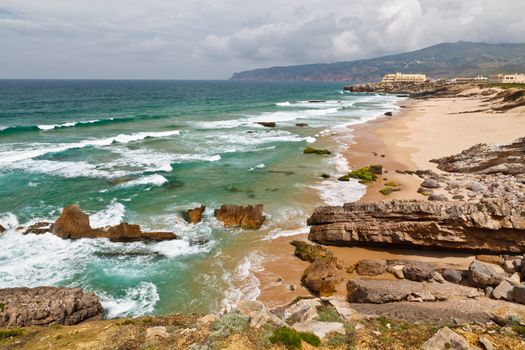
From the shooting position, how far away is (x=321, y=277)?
48.8 feet

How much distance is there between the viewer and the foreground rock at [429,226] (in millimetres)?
15305

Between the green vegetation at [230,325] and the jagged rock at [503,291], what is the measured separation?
795 cm

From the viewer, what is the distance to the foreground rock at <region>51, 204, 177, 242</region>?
1945 cm

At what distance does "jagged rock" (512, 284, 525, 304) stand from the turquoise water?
8.94 meters

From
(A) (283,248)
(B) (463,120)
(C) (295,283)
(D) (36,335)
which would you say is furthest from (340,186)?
(B) (463,120)

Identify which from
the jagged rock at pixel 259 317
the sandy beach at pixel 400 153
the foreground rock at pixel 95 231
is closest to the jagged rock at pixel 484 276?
the sandy beach at pixel 400 153

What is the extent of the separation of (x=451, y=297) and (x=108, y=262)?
14.5 metres

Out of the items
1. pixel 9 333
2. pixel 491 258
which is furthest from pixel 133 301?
pixel 491 258

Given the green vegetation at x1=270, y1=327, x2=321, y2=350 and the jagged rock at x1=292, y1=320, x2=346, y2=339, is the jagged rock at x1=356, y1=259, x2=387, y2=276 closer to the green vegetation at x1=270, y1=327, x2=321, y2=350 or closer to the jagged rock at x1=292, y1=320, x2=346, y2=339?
the jagged rock at x1=292, y1=320, x2=346, y2=339

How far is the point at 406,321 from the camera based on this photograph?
32.7 ft

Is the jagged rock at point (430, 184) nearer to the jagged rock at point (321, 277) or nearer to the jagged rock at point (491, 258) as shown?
the jagged rock at point (491, 258)

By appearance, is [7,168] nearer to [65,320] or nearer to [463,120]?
[65,320]

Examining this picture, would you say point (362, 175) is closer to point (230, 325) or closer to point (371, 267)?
point (371, 267)

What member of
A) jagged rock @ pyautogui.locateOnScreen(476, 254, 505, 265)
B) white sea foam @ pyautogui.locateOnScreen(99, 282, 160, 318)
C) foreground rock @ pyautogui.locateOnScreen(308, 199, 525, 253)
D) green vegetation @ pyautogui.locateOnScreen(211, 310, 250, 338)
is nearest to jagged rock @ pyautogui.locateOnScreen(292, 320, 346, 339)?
green vegetation @ pyautogui.locateOnScreen(211, 310, 250, 338)
